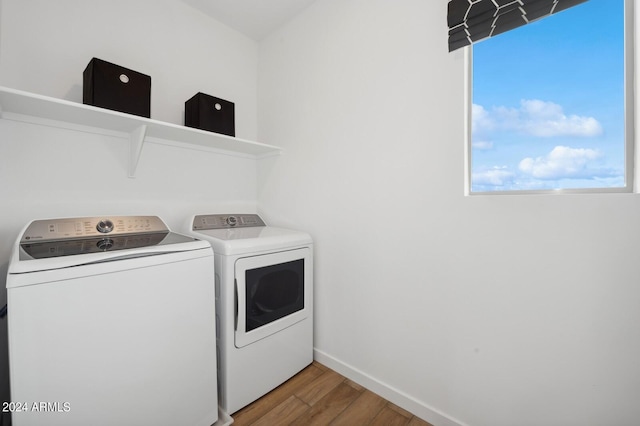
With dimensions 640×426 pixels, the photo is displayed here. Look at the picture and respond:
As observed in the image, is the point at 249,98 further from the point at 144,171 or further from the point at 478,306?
the point at 478,306

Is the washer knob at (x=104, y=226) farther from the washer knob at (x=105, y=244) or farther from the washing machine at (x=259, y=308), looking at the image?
the washing machine at (x=259, y=308)

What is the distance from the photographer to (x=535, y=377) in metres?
1.08

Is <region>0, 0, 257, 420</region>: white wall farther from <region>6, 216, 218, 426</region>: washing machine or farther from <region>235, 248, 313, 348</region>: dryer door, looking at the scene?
<region>235, 248, 313, 348</region>: dryer door

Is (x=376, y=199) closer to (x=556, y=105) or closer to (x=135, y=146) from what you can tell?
(x=556, y=105)

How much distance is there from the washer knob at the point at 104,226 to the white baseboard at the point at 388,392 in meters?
1.54

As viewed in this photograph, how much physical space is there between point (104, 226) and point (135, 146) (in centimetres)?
51

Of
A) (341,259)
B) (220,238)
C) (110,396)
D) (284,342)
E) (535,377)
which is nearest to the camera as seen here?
(110,396)

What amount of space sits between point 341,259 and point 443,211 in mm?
728

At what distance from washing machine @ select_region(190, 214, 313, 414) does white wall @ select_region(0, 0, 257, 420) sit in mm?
393

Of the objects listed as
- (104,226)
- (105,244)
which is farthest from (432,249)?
(104,226)

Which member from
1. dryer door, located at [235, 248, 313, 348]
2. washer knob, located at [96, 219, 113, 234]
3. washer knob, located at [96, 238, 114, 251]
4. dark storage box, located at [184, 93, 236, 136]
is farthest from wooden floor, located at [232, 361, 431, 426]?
dark storage box, located at [184, 93, 236, 136]

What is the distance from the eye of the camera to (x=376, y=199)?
155cm

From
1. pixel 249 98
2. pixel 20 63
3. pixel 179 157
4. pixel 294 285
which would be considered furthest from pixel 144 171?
pixel 294 285

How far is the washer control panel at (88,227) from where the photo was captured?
1.17m
